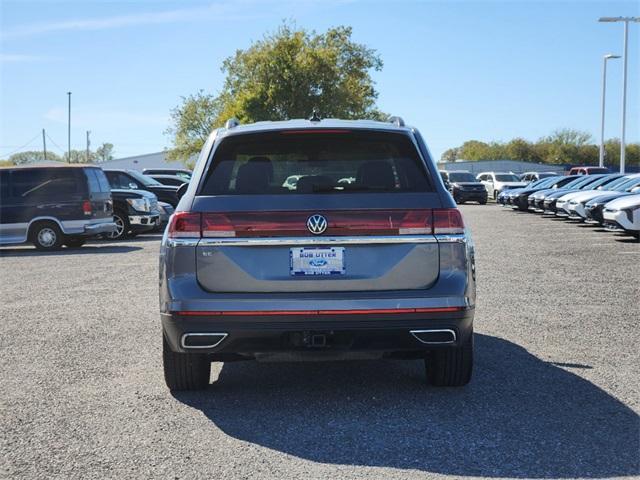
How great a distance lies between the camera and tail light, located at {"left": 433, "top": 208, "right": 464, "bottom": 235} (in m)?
5.03

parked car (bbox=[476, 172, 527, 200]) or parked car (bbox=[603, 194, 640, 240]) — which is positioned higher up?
parked car (bbox=[476, 172, 527, 200])

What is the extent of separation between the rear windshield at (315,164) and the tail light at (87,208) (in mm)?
13188

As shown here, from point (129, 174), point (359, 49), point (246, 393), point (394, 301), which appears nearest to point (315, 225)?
point (394, 301)

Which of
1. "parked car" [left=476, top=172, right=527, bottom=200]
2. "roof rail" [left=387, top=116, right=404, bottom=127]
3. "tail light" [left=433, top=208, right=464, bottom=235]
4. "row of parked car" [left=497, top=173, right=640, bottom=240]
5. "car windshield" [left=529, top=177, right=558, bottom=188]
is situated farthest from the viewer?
"parked car" [left=476, top=172, right=527, bottom=200]

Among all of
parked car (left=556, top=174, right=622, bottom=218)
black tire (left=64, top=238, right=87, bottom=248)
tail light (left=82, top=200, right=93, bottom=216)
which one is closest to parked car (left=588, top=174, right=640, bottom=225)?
parked car (left=556, top=174, right=622, bottom=218)

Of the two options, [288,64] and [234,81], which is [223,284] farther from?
[234,81]

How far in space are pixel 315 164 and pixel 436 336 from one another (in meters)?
1.29

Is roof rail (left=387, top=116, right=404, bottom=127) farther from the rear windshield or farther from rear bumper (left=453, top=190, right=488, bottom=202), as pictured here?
rear bumper (left=453, top=190, right=488, bottom=202)

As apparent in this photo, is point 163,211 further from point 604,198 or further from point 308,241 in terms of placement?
point 308,241

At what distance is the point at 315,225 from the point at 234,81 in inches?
2517

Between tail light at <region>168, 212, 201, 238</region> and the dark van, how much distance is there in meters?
13.5

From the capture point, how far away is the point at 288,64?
61.3 metres

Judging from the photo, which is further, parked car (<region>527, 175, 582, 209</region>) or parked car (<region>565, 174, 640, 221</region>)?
parked car (<region>527, 175, 582, 209</region>)

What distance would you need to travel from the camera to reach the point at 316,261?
4.96 meters
